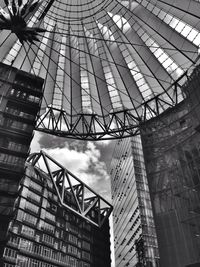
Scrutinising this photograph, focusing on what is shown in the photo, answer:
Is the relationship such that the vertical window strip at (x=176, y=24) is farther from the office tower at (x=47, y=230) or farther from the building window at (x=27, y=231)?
the building window at (x=27, y=231)

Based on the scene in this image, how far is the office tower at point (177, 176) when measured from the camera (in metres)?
22.4

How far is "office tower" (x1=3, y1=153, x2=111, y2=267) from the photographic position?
47.0 m

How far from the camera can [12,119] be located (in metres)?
43.0

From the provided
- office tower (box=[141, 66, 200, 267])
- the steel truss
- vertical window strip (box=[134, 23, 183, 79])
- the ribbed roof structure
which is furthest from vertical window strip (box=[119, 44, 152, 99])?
office tower (box=[141, 66, 200, 267])

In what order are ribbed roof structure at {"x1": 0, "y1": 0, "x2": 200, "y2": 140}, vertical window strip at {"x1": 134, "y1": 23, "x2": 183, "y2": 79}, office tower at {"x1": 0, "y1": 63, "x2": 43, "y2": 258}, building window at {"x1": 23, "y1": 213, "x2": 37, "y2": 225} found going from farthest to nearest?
building window at {"x1": 23, "y1": 213, "x2": 37, "y2": 225} < office tower at {"x1": 0, "y1": 63, "x2": 43, "y2": 258} < vertical window strip at {"x1": 134, "y1": 23, "x2": 183, "y2": 79} < ribbed roof structure at {"x1": 0, "y1": 0, "x2": 200, "y2": 140}

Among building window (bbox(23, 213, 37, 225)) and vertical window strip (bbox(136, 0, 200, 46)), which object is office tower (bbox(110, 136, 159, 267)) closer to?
building window (bbox(23, 213, 37, 225))

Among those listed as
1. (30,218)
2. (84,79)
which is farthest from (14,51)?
(30,218)

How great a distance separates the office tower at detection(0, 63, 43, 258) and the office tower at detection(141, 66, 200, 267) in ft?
61.3

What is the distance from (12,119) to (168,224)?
3032 centimetres

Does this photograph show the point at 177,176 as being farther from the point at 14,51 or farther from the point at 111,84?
the point at 14,51

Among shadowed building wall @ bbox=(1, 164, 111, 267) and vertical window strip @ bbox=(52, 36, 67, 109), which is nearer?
vertical window strip @ bbox=(52, 36, 67, 109)

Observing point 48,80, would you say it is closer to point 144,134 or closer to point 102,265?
point 144,134

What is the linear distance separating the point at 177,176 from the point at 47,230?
1509 inches

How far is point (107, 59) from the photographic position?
2772cm
